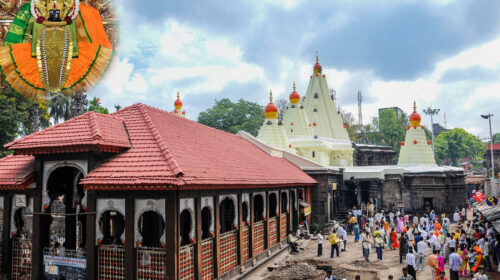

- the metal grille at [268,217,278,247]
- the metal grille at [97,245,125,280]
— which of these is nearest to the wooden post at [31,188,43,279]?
the metal grille at [97,245,125,280]

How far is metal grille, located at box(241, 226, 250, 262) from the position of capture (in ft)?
45.0

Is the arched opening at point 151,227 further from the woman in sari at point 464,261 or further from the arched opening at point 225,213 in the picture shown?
the woman in sari at point 464,261

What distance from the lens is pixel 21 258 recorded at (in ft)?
37.6

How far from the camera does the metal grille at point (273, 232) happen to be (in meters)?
17.3

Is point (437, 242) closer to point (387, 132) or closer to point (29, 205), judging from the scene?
point (29, 205)

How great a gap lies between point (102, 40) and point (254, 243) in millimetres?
12348

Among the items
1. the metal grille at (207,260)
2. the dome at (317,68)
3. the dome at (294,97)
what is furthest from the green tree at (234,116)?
the metal grille at (207,260)

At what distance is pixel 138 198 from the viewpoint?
9.74 metres

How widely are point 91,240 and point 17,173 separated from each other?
347 cm

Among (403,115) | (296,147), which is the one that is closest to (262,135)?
(296,147)

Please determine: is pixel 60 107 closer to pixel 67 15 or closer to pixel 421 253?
pixel 67 15

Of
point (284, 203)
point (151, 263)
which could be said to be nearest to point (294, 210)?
point (284, 203)

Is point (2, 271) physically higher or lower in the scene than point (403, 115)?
lower

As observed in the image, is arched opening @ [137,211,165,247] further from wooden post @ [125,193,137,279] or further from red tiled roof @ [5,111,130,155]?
wooden post @ [125,193,137,279]
